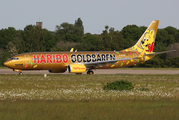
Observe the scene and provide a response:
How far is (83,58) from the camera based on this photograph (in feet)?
143

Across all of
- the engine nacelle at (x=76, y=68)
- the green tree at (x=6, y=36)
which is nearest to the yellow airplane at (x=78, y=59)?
the engine nacelle at (x=76, y=68)

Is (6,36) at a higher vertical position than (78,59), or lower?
higher

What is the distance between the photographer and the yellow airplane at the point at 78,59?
40.8 m

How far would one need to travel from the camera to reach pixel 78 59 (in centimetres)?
4338

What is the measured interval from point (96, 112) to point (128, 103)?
3127 mm

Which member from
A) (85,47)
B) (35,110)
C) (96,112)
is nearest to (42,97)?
(35,110)

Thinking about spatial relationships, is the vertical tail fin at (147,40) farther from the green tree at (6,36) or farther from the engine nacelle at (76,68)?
the green tree at (6,36)

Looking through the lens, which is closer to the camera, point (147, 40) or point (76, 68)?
point (76, 68)

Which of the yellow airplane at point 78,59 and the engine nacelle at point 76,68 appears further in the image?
the yellow airplane at point 78,59

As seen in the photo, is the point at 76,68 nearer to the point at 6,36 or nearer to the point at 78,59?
the point at 78,59

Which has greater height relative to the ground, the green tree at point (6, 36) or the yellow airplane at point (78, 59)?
the green tree at point (6, 36)

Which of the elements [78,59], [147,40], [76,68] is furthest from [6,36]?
[76,68]

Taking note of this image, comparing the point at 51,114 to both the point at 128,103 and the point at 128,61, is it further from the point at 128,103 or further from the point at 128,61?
the point at 128,61

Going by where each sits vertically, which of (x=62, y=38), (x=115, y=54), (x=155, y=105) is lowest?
(x=155, y=105)
